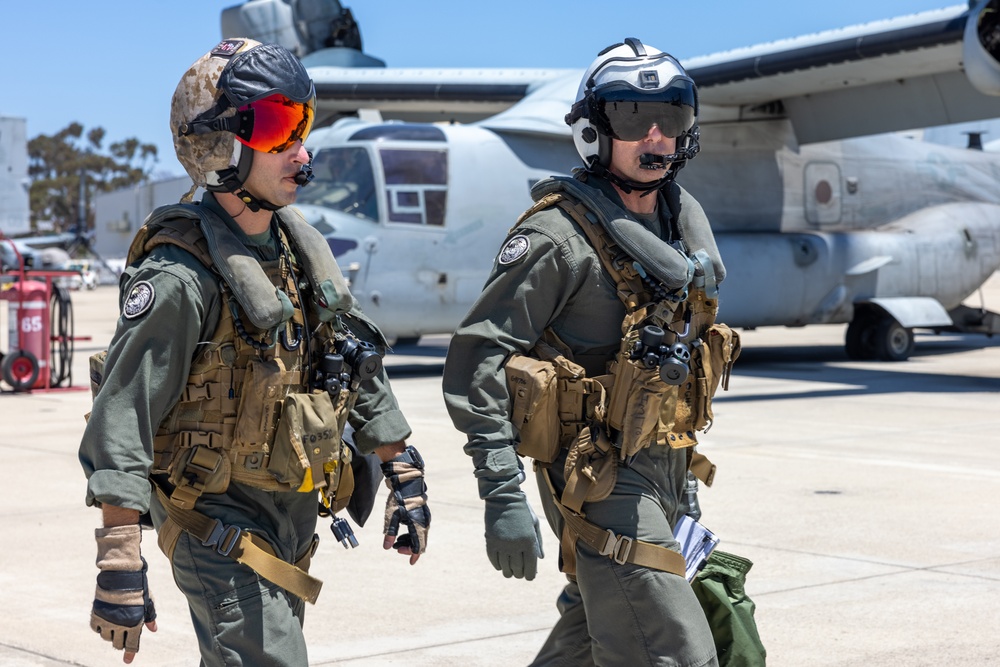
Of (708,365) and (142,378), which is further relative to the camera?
(708,365)

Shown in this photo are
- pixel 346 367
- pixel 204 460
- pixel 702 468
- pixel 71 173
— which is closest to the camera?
pixel 204 460

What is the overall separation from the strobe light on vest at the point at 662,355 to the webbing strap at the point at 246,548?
3.44 ft

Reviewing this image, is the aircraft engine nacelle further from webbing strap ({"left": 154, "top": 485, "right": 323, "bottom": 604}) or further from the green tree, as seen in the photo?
the green tree

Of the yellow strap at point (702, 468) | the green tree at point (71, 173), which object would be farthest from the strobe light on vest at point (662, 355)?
the green tree at point (71, 173)

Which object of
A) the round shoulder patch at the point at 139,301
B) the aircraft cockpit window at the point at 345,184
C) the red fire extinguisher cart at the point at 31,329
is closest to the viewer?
the round shoulder patch at the point at 139,301

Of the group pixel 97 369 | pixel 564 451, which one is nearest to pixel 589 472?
pixel 564 451

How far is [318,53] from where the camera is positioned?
22094 mm

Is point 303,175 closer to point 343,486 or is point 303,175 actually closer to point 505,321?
point 505,321

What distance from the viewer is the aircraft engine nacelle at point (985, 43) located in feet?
39.8

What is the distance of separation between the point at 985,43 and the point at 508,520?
1040 cm

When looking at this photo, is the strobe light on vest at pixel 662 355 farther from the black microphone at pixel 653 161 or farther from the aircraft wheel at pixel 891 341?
the aircraft wheel at pixel 891 341

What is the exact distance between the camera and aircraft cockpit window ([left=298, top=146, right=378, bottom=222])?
14.1 metres

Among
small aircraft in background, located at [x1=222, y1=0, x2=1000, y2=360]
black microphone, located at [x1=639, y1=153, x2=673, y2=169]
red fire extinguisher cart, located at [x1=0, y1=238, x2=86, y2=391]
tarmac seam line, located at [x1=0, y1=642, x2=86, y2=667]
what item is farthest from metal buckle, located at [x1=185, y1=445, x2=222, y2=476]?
red fire extinguisher cart, located at [x1=0, y1=238, x2=86, y2=391]

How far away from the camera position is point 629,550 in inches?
133
